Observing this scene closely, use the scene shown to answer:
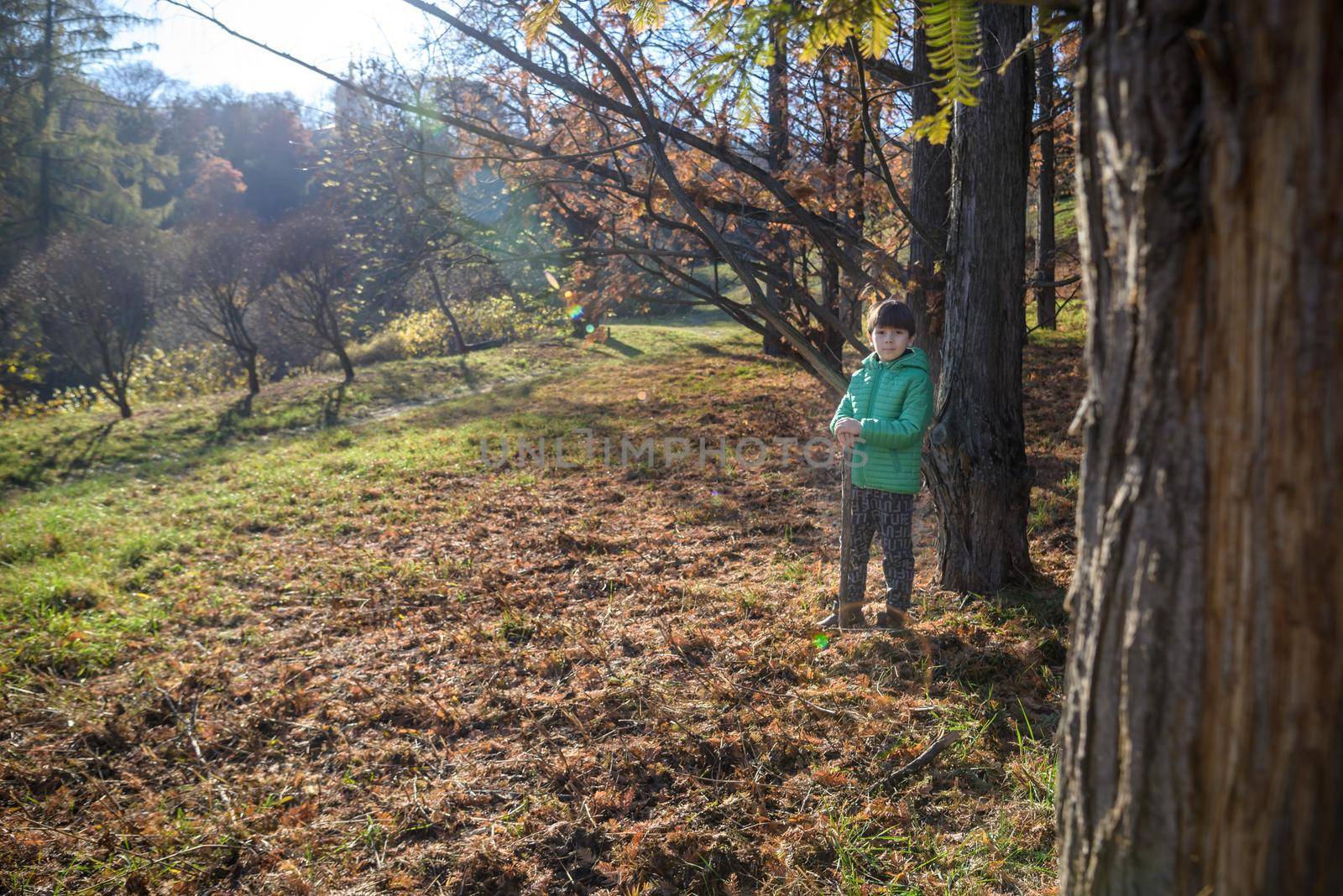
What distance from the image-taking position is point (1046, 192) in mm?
9211

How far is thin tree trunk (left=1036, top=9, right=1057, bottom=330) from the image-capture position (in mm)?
6569

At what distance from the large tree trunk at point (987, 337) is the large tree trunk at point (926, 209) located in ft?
2.23

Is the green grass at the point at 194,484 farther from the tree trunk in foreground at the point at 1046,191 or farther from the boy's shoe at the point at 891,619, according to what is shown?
the tree trunk in foreground at the point at 1046,191

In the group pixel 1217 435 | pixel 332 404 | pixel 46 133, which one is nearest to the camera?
pixel 1217 435

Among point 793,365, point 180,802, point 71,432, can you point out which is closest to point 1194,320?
point 180,802

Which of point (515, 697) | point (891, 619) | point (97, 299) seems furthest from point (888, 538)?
point (97, 299)

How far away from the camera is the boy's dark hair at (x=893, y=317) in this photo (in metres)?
3.35

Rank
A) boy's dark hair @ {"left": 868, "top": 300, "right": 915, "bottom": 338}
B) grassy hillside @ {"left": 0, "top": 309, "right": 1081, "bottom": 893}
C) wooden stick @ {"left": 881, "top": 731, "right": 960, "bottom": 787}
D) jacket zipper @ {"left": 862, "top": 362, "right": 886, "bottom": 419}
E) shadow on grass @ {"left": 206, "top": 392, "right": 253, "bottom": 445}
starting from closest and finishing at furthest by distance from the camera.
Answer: grassy hillside @ {"left": 0, "top": 309, "right": 1081, "bottom": 893}
wooden stick @ {"left": 881, "top": 731, "right": 960, "bottom": 787}
boy's dark hair @ {"left": 868, "top": 300, "right": 915, "bottom": 338}
jacket zipper @ {"left": 862, "top": 362, "right": 886, "bottom": 419}
shadow on grass @ {"left": 206, "top": 392, "right": 253, "bottom": 445}

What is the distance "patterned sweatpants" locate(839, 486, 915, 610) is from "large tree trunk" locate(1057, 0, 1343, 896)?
2.32m

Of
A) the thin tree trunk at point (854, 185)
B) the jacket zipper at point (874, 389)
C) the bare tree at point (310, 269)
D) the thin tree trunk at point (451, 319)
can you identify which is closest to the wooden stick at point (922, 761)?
the jacket zipper at point (874, 389)

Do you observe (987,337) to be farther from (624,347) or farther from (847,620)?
(624,347)

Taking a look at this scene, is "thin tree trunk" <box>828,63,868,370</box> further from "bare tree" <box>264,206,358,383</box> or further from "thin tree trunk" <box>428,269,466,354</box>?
"thin tree trunk" <box>428,269,466,354</box>

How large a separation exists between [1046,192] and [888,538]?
766 cm

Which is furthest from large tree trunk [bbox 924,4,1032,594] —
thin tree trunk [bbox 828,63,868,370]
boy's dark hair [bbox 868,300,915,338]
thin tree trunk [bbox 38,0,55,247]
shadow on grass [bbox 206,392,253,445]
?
thin tree trunk [bbox 38,0,55,247]
